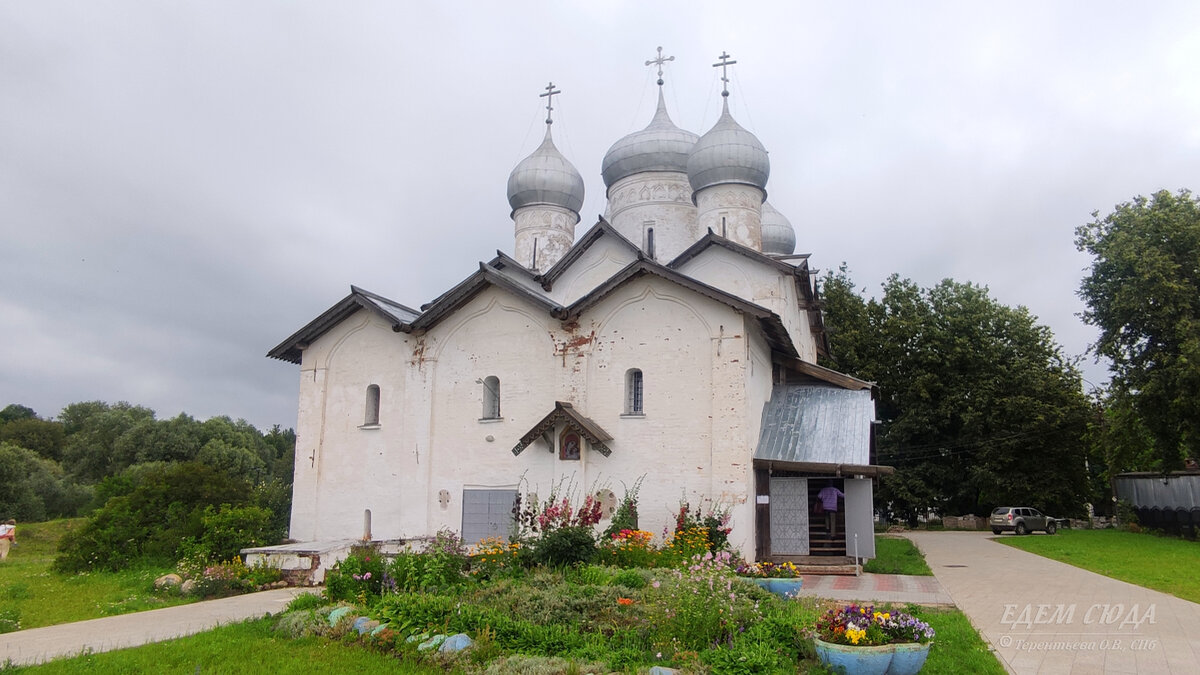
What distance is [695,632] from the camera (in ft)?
22.7

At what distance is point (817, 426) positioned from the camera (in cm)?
1569

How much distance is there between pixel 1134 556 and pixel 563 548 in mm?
14633

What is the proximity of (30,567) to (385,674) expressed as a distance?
12785mm

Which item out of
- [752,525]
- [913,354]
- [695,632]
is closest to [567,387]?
[752,525]

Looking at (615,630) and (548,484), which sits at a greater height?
(548,484)

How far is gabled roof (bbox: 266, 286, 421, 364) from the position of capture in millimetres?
17109

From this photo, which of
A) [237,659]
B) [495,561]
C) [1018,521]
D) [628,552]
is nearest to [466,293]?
[628,552]

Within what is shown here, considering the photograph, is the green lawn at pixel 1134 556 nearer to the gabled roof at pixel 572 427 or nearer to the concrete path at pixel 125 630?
the gabled roof at pixel 572 427

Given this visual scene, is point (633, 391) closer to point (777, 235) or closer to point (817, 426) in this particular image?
point (817, 426)

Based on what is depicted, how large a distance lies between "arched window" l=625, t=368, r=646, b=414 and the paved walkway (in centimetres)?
424

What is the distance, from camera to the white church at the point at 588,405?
47.3ft

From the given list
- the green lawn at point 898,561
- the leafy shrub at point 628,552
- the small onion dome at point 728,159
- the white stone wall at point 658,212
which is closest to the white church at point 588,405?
the green lawn at point 898,561

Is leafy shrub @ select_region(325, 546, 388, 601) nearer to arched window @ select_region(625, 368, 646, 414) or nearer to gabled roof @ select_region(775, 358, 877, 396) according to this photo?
arched window @ select_region(625, 368, 646, 414)

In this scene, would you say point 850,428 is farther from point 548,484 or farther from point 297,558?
point 297,558
